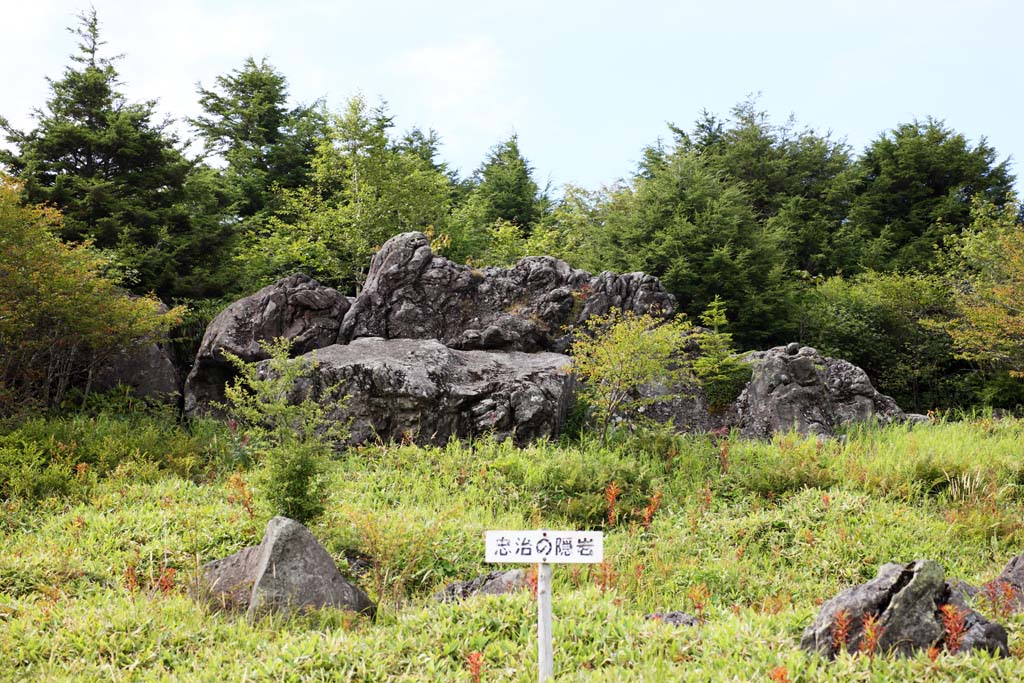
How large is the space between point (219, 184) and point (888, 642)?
63.0 feet

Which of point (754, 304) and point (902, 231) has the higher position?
point (902, 231)

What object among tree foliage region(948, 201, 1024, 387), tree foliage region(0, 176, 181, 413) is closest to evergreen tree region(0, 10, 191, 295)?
tree foliage region(0, 176, 181, 413)

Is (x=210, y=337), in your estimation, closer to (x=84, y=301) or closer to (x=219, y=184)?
(x=84, y=301)

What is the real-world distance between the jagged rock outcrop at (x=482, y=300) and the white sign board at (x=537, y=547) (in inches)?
355

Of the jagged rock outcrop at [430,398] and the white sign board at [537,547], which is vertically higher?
the jagged rock outcrop at [430,398]

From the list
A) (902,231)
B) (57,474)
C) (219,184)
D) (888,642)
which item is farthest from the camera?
(902,231)

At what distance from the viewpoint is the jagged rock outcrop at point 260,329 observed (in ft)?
42.7

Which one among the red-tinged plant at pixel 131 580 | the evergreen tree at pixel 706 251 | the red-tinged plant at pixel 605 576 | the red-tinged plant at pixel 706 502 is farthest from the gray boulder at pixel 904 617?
the evergreen tree at pixel 706 251

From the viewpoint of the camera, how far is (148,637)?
5141mm

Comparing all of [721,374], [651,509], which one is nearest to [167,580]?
[651,509]

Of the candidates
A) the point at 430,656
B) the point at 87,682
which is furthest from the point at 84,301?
the point at 430,656

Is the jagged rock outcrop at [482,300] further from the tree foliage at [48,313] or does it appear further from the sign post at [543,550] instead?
the sign post at [543,550]

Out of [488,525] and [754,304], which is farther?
[754,304]

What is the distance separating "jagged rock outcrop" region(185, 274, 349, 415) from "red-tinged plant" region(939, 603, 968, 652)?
34.3 ft
